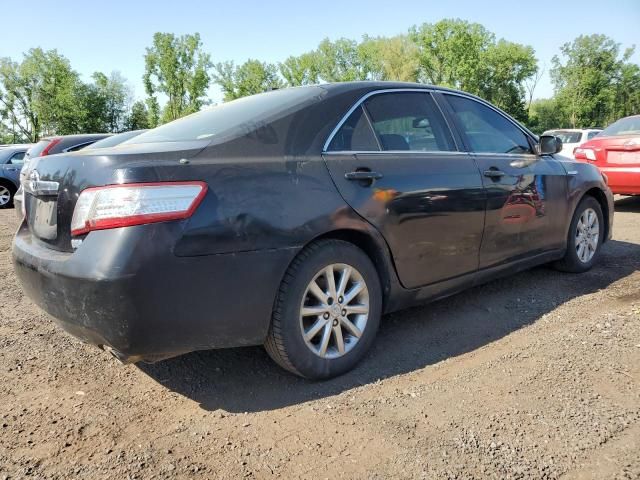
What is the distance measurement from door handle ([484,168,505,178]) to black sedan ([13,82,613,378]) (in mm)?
13

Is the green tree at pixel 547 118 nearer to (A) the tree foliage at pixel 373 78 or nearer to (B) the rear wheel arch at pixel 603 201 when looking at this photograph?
(A) the tree foliage at pixel 373 78

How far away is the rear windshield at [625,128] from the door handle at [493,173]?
5639 mm

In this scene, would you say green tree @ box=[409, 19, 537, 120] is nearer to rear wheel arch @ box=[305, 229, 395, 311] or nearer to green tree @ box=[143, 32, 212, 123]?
green tree @ box=[143, 32, 212, 123]

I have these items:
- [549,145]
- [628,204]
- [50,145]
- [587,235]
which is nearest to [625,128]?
[628,204]

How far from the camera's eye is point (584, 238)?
15.9 ft

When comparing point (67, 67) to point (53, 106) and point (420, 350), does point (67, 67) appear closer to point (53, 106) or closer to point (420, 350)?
point (53, 106)

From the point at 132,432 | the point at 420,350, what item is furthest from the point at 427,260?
the point at 132,432

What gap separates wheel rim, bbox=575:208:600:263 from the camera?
4770 mm

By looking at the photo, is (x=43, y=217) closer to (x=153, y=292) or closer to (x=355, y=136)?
(x=153, y=292)

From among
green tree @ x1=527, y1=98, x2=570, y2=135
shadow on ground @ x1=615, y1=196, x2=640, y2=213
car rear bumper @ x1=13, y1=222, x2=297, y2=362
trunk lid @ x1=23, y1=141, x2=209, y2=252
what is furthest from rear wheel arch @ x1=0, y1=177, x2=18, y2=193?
green tree @ x1=527, y1=98, x2=570, y2=135

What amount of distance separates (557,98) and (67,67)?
52.1 metres

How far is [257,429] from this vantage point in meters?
2.40

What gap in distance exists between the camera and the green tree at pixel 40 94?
53719 millimetres

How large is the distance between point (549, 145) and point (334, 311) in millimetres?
2710
